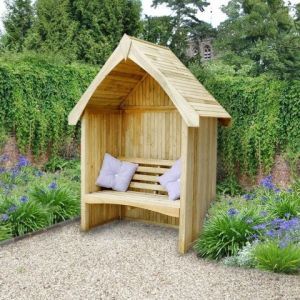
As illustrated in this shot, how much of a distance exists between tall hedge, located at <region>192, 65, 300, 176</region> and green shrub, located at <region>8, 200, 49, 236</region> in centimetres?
390

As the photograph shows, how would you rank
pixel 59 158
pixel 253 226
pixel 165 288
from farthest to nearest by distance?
pixel 59 158
pixel 253 226
pixel 165 288

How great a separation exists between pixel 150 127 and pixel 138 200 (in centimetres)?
134

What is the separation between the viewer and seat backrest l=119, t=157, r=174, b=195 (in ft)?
19.8

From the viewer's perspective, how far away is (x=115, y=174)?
6125mm

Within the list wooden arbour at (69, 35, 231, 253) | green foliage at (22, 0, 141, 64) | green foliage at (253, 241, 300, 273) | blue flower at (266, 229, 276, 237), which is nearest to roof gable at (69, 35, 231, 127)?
wooden arbour at (69, 35, 231, 253)

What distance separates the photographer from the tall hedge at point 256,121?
7.48 meters

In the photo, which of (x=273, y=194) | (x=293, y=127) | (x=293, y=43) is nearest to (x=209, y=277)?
(x=273, y=194)

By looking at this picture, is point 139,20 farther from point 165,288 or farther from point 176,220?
point 165,288

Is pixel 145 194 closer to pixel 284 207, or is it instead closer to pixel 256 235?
Answer: pixel 256 235

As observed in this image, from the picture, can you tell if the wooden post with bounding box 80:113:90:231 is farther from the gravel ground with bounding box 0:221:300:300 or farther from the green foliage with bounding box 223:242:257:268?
the green foliage with bounding box 223:242:257:268

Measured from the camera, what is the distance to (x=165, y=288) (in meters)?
4.07

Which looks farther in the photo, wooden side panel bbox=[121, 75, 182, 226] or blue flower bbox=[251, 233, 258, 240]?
wooden side panel bbox=[121, 75, 182, 226]

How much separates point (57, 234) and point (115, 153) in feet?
5.02

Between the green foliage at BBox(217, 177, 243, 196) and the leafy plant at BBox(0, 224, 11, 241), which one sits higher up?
the green foliage at BBox(217, 177, 243, 196)
